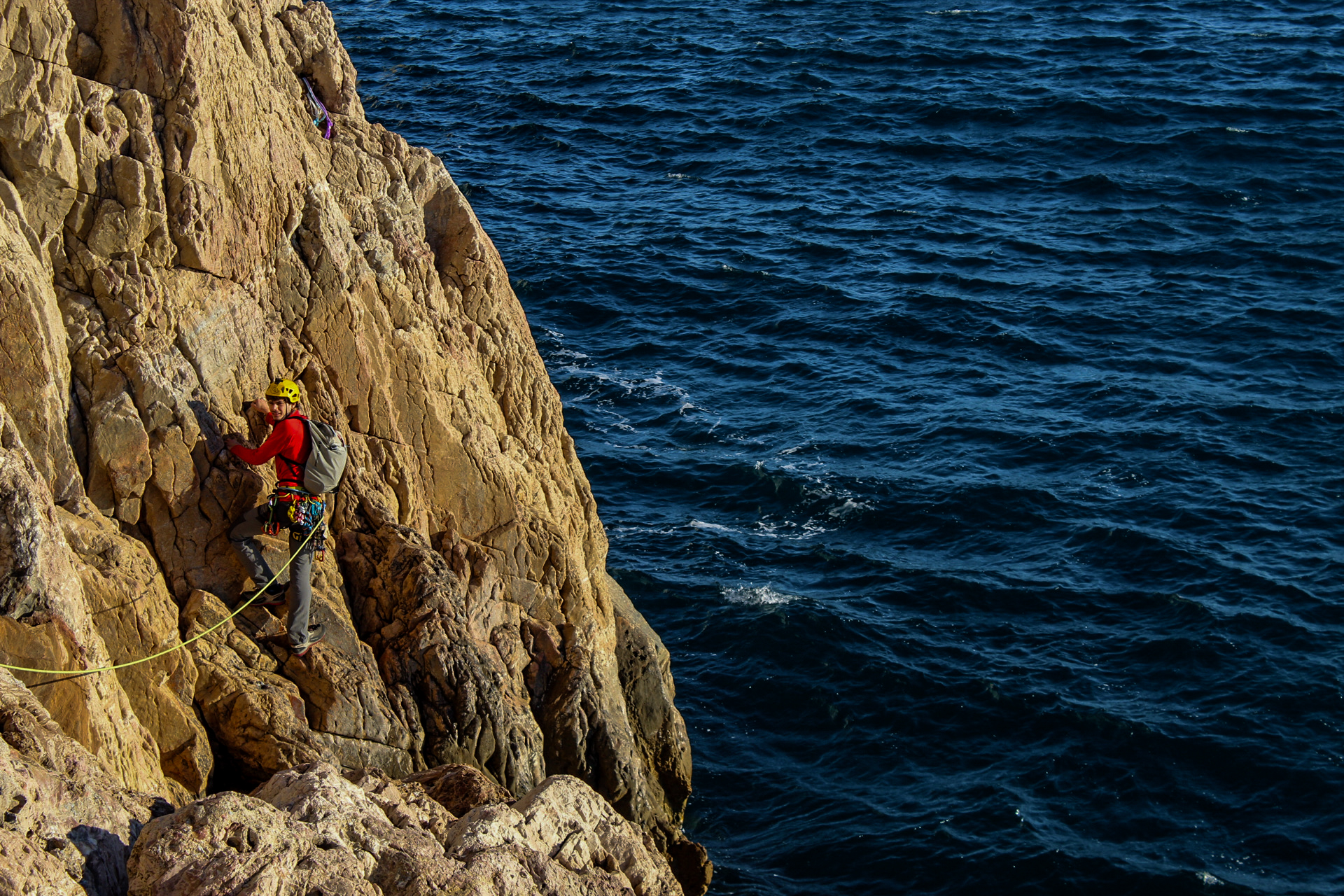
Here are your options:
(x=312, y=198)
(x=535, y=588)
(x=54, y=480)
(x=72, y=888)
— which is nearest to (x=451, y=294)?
(x=312, y=198)

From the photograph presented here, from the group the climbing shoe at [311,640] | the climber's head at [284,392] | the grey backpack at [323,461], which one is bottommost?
the climbing shoe at [311,640]

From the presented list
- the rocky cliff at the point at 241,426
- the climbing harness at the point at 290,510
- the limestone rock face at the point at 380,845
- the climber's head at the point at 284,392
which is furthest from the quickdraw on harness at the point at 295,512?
the limestone rock face at the point at 380,845

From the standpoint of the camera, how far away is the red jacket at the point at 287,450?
59.8ft

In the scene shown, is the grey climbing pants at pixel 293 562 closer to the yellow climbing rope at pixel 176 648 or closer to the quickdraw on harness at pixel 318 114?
the yellow climbing rope at pixel 176 648

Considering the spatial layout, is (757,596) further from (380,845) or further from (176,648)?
(380,845)

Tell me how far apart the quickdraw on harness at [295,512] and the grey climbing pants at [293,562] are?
29 mm

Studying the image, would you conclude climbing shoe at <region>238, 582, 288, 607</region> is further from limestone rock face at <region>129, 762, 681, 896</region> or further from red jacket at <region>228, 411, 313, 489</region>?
limestone rock face at <region>129, 762, 681, 896</region>

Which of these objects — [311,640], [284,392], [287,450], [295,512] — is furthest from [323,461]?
[311,640]

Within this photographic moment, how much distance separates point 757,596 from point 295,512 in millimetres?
17665

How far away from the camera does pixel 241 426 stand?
749 inches

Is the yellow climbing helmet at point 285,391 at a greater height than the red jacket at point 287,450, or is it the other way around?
the yellow climbing helmet at point 285,391

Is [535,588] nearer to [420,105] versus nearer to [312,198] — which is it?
[312,198]

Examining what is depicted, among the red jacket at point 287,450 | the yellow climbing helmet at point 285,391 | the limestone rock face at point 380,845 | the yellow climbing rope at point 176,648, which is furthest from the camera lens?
the yellow climbing helmet at point 285,391

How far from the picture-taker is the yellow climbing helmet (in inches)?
727
